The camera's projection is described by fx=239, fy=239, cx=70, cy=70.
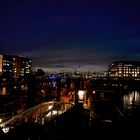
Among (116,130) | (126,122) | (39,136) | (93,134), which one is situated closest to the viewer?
(39,136)

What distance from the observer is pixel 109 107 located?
1305 inches

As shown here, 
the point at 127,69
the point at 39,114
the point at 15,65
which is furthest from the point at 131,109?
the point at 127,69

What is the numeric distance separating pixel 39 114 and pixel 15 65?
137m

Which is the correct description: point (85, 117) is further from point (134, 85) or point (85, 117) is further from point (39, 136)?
→ point (134, 85)

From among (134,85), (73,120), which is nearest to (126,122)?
(73,120)

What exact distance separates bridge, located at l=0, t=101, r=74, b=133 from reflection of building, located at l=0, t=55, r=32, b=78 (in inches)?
4755

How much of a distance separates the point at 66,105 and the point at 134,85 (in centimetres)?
10693

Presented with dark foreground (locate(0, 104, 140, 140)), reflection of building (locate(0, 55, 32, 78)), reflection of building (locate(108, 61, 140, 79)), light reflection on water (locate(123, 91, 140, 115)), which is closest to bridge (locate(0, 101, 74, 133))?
dark foreground (locate(0, 104, 140, 140))

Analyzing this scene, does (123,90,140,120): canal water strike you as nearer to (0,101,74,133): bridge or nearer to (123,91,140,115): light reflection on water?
(123,91,140,115): light reflection on water

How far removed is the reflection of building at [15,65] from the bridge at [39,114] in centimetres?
12078

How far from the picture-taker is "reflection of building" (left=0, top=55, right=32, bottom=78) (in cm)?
14112

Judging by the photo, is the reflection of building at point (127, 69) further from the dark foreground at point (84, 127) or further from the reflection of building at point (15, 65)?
the dark foreground at point (84, 127)

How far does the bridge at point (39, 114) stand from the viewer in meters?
14.5

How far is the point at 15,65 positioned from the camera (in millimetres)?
150375
